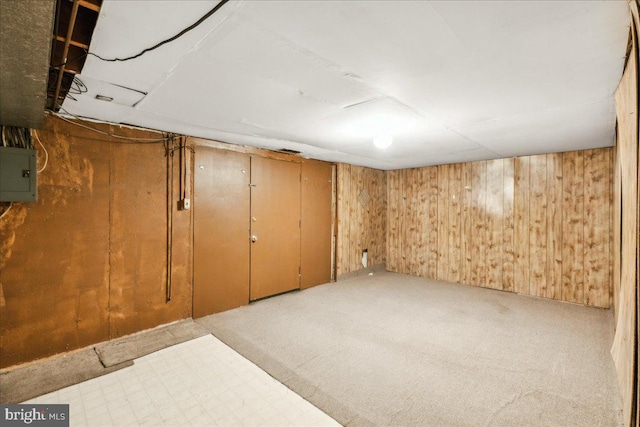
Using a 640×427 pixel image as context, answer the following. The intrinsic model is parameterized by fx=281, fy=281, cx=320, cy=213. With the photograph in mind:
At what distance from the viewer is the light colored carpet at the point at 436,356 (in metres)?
2.01

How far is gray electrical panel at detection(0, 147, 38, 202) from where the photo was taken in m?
2.35

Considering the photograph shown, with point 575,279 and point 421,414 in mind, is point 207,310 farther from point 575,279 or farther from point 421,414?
point 575,279

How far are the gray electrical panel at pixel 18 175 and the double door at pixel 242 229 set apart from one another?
58.0 inches

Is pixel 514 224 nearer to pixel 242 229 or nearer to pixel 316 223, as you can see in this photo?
pixel 316 223

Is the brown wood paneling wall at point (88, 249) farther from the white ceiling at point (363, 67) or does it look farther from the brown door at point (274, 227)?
the brown door at point (274, 227)

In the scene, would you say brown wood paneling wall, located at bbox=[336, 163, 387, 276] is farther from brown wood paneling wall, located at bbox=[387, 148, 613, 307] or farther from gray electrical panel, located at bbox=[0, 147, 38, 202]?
gray electrical panel, located at bbox=[0, 147, 38, 202]

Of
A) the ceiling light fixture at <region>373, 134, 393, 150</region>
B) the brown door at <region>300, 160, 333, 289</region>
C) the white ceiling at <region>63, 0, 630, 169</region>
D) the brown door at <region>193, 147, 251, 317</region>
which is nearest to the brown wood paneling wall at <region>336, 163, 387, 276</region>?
the brown door at <region>300, 160, 333, 289</region>

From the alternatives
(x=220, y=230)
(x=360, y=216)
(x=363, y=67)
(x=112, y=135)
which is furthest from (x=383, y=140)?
(x=360, y=216)

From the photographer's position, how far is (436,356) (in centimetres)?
273

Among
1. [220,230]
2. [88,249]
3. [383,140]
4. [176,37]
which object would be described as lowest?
[88,249]

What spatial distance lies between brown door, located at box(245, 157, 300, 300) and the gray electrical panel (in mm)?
2304

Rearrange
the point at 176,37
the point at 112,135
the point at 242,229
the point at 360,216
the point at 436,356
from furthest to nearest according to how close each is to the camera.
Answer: the point at 360,216 < the point at 242,229 < the point at 112,135 < the point at 436,356 < the point at 176,37

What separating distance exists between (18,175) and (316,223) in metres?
3.79

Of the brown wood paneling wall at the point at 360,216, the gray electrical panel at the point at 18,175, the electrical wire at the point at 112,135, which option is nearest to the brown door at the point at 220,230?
the electrical wire at the point at 112,135
